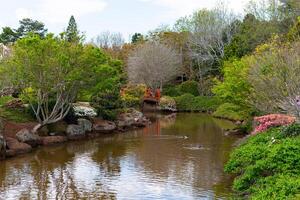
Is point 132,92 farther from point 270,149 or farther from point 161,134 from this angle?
point 270,149

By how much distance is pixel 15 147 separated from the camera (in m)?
23.9

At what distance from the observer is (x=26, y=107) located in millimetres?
29422

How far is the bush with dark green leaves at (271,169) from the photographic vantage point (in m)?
11.8

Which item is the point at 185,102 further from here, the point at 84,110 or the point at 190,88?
the point at 84,110

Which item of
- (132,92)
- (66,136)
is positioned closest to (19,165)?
(66,136)

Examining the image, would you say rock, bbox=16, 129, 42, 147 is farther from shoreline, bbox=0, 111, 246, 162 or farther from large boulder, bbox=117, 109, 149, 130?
large boulder, bbox=117, 109, 149, 130

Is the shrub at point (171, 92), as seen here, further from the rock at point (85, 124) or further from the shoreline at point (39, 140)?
the rock at point (85, 124)

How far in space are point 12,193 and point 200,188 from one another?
21.5 ft

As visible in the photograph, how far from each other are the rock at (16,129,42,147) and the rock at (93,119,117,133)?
614 centimetres

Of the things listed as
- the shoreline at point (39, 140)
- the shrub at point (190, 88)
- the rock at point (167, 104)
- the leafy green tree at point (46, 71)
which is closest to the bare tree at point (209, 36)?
the shrub at point (190, 88)

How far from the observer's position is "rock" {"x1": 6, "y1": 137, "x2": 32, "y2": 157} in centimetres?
2321

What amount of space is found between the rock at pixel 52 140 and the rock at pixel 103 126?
3889 millimetres

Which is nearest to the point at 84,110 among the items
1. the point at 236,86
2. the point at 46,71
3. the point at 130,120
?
the point at 130,120

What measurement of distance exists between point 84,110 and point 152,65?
71.6 ft
